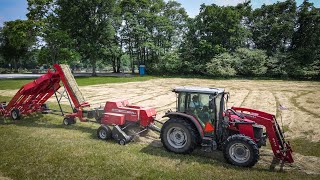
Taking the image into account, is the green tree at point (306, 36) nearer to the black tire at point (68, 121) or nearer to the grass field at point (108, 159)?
the grass field at point (108, 159)

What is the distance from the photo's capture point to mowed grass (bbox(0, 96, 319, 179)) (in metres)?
6.33

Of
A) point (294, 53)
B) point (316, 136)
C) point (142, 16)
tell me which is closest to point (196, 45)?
point (142, 16)

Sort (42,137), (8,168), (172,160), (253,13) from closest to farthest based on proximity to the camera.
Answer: (8,168) < (172,160) < (42,137) < (253,13)

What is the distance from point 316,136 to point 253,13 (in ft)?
141

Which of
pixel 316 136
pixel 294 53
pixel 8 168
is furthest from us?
pixel 294 53

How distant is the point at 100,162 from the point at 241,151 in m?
4.22

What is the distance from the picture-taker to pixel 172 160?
7.30 m

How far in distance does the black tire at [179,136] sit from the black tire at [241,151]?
105 cm

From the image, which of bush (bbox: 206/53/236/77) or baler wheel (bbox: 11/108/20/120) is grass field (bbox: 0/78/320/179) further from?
bush (bbox: 206/53/236/77)

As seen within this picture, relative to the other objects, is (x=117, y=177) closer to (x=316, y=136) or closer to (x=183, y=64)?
(x=316, y=136)

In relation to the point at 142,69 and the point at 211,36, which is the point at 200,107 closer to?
the point at 211,36

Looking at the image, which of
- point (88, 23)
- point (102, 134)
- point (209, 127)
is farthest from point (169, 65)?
point (209, 127)

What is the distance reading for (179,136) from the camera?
7953mm

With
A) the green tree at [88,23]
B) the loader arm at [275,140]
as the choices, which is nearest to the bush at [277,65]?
the green tree at [88,23]
